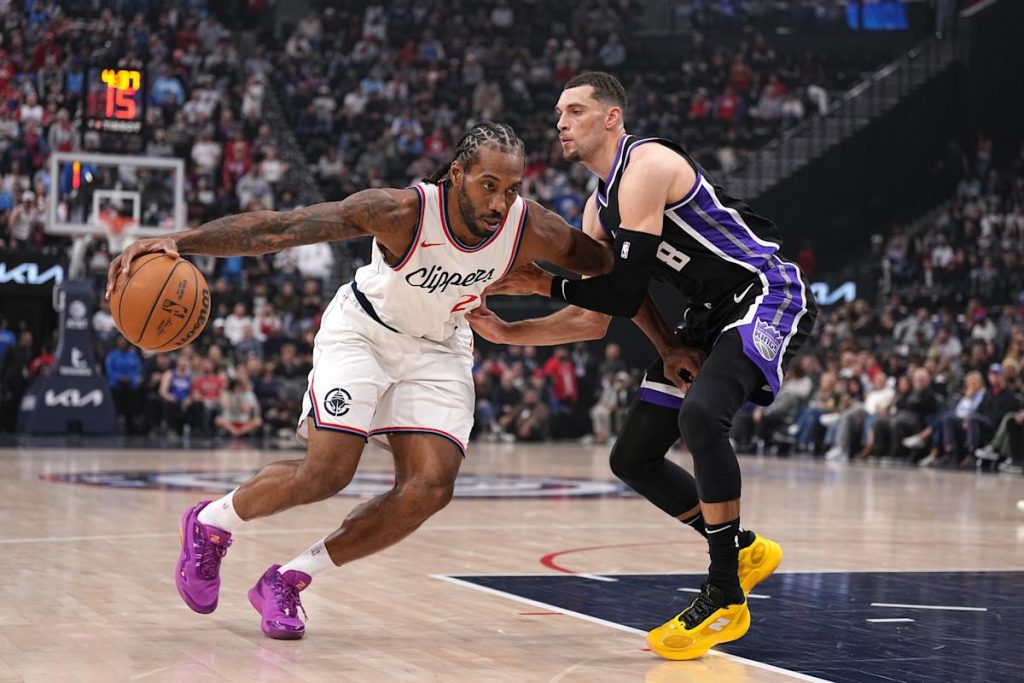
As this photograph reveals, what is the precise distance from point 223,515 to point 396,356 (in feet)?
2.75

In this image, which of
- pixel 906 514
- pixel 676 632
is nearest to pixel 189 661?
pixel 676 632

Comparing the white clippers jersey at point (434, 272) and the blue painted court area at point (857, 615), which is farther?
the white clippers jersey at point (434, 272)

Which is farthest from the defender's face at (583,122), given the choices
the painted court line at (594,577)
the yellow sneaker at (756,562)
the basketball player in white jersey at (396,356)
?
the painted court line at (594,577)

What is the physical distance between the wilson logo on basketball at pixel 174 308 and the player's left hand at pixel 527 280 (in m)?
1.20

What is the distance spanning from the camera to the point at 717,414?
181 inches

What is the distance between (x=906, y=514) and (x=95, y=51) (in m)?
17.5

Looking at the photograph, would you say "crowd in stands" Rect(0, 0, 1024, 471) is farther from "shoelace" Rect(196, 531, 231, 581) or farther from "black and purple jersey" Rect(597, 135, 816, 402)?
"shoelace" Rect(196, 531, 231, 581)

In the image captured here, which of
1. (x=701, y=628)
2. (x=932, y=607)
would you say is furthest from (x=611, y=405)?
(x=701, y=628)

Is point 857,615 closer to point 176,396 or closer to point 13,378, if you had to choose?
point 176,396

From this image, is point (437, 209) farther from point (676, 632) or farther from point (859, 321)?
point (859, 321)

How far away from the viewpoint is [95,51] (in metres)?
23.2

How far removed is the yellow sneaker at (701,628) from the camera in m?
4.58

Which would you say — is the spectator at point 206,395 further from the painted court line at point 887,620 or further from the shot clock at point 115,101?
the painted court line at point 887,620

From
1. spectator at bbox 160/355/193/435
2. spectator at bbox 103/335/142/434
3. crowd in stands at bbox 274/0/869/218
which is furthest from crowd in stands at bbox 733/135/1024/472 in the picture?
spectator at bbox 103/335/142/434
